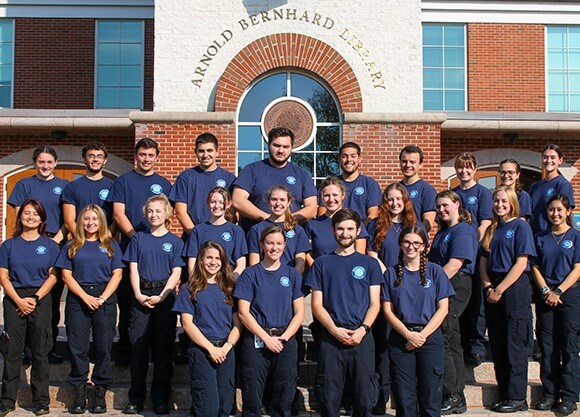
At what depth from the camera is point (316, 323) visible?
21.4ft

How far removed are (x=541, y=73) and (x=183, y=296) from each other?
37.4 ft

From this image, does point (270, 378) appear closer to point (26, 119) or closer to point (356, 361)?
point (356, 361)

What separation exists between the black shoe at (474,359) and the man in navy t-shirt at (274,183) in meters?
2.10

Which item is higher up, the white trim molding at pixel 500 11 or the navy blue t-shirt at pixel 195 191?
the white trim molding at pixel 500 11

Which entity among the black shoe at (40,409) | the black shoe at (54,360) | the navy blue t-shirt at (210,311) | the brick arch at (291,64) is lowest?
the black shoe at (40,409)

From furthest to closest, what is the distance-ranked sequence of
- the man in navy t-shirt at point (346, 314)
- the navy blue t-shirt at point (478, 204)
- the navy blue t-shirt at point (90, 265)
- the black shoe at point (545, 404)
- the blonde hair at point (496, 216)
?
the navy blue t-shirt at point (478, 204) → the blonde hair at point (496, 216) → the black shoe at point (545, 404) → the navy blue t-shirt at point (90, 265) → the man in navy t-shirt at point (346, 314)

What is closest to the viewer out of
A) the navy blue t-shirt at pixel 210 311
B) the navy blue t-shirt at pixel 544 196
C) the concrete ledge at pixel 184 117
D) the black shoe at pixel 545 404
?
the navy blue t-shirt at pixel 210 311

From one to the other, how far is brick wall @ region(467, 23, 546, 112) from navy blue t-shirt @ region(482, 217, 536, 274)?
864 cm

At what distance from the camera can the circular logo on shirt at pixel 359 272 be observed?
6.01m

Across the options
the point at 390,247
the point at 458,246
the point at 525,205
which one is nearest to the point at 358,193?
the point at 390,247

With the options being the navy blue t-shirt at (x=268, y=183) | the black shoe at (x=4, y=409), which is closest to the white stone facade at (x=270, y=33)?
the navy blue t-shirt at (x=268, y=183)

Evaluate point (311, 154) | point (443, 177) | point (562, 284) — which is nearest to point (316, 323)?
point (562, 284)

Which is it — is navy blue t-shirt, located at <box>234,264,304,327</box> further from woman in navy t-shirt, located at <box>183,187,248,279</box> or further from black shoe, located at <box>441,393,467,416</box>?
black shoe, located at <box>441,393,467,416</box>

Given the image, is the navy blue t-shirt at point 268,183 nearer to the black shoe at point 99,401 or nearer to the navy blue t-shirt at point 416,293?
the navy blue t-shirt at point 416,293
